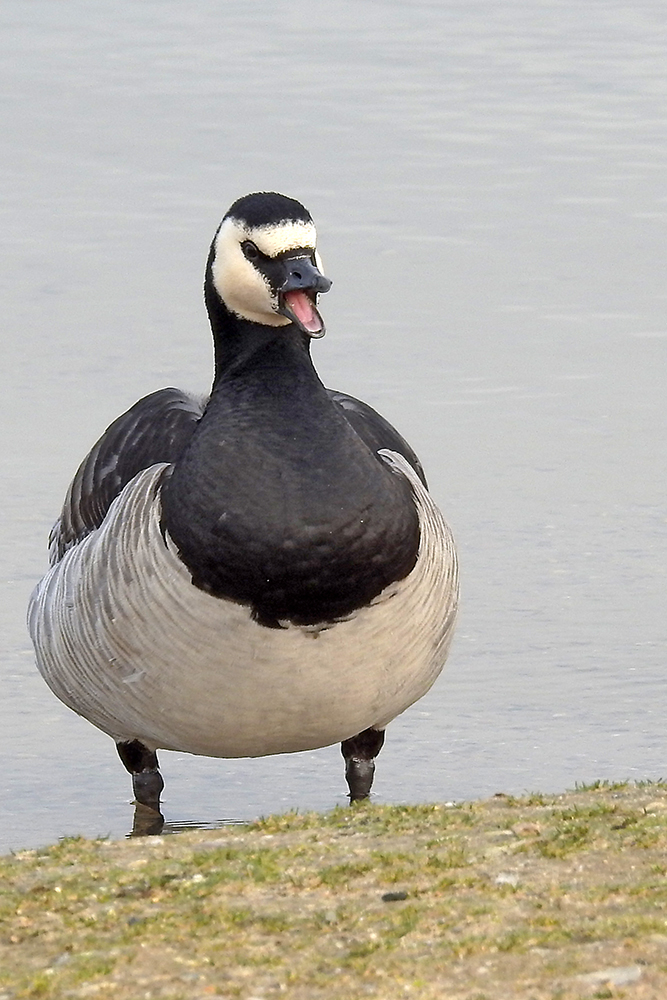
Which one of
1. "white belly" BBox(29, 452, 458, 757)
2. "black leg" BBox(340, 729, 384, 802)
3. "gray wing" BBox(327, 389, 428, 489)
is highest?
"gray wing" BBox(327, 389, 428, 489)

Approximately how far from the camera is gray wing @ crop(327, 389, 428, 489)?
20.8 ft

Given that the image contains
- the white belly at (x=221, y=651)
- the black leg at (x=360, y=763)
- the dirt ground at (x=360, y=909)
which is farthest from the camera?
the black leg at (x=360, y=763)

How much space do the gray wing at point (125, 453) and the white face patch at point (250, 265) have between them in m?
0.47

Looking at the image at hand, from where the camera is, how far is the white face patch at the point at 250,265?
5.78 meters

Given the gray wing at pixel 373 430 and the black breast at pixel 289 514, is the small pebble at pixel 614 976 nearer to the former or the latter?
the black breast at pixel 289 514

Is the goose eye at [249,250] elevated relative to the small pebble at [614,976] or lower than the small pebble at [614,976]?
elevated

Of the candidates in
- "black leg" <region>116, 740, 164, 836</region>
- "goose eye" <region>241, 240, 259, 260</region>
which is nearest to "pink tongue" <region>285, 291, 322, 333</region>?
"goose eye" <region>241, 240, 259, 260</region>

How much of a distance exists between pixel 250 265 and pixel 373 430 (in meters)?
0.82

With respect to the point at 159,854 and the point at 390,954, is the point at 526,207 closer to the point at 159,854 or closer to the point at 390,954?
the point at 159,854

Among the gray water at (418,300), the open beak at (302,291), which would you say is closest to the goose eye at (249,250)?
the open beak at (302,291)

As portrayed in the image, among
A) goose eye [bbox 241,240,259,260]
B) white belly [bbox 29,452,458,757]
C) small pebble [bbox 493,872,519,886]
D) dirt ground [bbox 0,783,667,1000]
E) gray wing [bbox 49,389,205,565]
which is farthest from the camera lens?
gray wing [bbox 49,389,205,565]

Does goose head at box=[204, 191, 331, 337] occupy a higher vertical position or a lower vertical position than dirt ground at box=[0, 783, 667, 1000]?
higher

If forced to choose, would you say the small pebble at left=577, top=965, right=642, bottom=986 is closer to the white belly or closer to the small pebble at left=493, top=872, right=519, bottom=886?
the small pebble at left=493, top=872, right=519, bottom=886

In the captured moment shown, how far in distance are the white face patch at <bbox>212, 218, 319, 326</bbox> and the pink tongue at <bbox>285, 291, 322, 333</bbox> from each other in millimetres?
69
